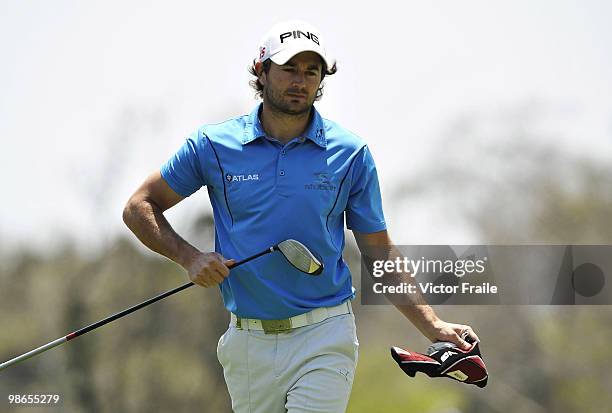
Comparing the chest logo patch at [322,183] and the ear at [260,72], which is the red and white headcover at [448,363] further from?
the ear at [260,72]

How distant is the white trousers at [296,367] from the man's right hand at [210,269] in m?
0.38

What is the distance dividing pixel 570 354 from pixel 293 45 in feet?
69.4

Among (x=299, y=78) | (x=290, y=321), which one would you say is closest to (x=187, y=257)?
(x=290, y=321)

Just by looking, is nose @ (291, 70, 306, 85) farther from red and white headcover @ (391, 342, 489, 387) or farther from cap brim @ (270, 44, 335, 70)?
red and white headcover @ (391, 342, 489, 387)

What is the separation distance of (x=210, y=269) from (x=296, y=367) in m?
0.63

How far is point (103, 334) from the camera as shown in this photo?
Result: 21922mm

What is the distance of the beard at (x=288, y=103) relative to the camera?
5.66 m

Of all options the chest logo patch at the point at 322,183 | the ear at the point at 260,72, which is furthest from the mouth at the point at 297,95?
the chest logo patch at the point at 322,183

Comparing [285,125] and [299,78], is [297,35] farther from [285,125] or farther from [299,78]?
[285,125]

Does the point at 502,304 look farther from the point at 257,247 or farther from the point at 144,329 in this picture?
the point at 257,247

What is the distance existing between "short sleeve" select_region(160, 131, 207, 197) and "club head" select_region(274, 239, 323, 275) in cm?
72

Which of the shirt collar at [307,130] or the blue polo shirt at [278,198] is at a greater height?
the shirt collar at [307,130]

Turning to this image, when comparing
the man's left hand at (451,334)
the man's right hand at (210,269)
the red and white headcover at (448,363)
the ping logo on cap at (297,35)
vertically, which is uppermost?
the ping logo on cap at (297,35)

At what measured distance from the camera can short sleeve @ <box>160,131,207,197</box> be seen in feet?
19.0
